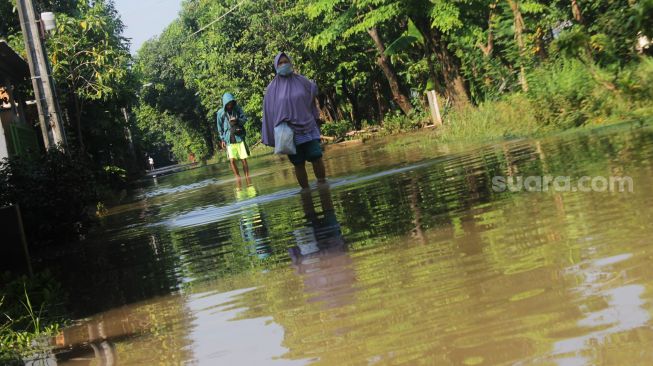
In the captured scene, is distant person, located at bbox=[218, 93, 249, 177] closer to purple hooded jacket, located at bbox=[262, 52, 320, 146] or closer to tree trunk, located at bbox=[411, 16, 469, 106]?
purple hooded jacket, located at bbox=[262, 52, 320, 146]

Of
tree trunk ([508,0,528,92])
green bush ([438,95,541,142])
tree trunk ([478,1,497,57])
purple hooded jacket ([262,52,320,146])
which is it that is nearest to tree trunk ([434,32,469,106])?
tree trunk ([478,1,497,57])

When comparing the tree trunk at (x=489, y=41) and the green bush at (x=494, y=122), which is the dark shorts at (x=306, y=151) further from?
the tree trunk at (x=489, y=41)

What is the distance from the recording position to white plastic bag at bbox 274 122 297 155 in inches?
483

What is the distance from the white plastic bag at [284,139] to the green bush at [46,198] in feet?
9.55

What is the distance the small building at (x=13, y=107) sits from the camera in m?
20.4

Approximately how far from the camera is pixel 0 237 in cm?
799

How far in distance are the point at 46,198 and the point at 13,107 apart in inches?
526

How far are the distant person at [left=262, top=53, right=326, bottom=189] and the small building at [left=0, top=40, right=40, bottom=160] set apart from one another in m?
7.79

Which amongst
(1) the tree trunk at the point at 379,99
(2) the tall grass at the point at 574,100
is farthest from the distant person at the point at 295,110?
(1) the tree trunk at the point at 379,99

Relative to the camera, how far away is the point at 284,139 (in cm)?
1229

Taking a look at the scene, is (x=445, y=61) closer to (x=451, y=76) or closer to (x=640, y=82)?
(x=451, y=76)

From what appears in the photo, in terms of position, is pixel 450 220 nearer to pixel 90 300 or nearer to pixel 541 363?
pixel 90 300

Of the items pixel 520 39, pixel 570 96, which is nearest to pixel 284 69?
pixel 570 96

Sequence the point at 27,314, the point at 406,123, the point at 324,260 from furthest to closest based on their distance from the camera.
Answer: the point at 406,123 < the point at 27,314 < the point at 324,260
